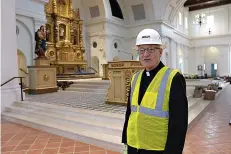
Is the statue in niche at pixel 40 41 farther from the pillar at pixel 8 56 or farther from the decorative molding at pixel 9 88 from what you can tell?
the decorative molding at pixel 9 88

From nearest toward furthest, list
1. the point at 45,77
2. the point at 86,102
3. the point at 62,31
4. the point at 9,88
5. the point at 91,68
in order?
the point at 86,102 → the point at 9,88 → the point at 45,77 → the point at 62,31 → the point at 91,68

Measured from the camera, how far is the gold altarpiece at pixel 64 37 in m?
14.9

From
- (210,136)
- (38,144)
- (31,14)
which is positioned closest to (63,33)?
(31,14)

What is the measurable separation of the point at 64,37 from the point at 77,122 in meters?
12.3

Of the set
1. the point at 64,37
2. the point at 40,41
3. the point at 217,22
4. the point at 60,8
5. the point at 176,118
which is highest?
the point at 217,22

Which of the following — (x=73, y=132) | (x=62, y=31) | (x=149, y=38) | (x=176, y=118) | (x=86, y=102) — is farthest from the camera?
(x=62, y=31)

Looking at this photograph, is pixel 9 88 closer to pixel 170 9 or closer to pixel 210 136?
pixel 210 136

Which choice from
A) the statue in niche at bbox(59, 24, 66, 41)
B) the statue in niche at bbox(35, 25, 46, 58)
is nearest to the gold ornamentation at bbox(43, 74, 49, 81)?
the statue in niche at bbox(35, 25, 46, 58)

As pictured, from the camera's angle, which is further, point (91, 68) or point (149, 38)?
point (91, 68)

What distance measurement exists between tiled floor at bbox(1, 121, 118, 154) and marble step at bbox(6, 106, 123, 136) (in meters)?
0.48

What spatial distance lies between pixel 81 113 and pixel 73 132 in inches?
32.7

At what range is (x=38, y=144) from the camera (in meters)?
4.05

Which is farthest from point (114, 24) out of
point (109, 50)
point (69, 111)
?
point (69, 111)

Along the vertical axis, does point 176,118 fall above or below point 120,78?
below
